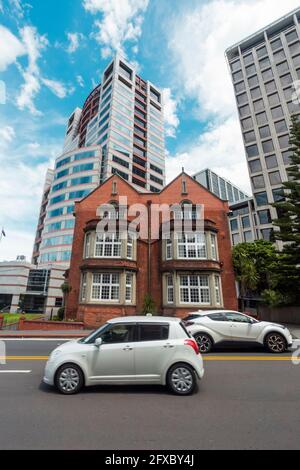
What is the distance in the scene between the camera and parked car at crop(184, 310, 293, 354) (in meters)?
9.29

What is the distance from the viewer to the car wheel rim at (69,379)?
526cm

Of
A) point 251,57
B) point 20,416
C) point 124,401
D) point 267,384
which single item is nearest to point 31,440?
point 20,416

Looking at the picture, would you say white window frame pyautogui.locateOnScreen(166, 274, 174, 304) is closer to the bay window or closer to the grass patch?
the bay window

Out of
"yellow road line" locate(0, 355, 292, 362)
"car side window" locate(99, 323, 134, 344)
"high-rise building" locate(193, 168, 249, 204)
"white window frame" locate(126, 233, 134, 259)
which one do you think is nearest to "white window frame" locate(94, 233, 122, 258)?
"white window frame" locate(126, 233, 134, 259)

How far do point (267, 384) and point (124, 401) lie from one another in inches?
151

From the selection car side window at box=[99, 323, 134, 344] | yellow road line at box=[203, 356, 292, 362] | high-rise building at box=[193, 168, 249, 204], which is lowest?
yellow road line at box=[203, 356, 292, 362]

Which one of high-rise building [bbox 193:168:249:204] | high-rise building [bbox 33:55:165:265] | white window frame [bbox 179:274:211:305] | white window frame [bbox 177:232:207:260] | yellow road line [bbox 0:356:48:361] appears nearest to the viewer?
yellow road line [bbox 0:356:48:361]

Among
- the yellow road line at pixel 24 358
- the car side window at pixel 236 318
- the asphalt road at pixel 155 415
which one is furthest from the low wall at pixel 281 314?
the yellow road line at pixel 24 358

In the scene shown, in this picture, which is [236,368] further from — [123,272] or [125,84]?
[125,84]

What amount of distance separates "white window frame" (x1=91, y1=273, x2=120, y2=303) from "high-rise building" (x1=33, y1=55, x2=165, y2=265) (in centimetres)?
3470

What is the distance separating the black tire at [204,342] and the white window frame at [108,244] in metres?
11.9

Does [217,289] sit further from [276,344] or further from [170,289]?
[276,344]

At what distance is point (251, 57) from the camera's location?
196ft

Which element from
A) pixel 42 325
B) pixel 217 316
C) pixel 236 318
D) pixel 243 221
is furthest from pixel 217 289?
pixel 243 221
